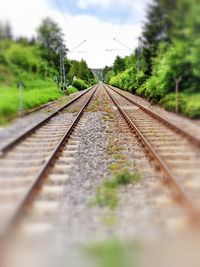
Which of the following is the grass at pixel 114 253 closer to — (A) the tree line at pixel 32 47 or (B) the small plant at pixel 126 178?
(B) the small plant at pixel 126 178

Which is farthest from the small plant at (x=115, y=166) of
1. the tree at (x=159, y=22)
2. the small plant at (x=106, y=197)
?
the tree at (x=159, y=22)

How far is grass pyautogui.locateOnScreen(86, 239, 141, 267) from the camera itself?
4117 millimetres

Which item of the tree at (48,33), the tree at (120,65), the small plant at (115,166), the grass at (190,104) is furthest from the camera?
the tree at (120,65)

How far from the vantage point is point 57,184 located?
22.2 ft

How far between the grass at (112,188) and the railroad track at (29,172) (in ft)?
2.21

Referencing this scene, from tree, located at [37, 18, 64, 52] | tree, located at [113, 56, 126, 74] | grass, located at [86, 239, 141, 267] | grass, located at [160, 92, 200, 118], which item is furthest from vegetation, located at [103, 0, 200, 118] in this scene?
tree, located at [113, 56, 126, 74]

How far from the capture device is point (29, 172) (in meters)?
7.36

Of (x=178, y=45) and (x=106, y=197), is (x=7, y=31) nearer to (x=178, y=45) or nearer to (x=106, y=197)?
(x=178, y=45)

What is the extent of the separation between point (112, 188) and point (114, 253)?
94.6 inches

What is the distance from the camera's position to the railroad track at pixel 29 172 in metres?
5.36

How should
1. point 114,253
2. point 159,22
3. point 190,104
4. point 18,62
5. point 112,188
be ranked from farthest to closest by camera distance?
point 190,104, point 159,22, point 18,62, point 112,188, point 114,253

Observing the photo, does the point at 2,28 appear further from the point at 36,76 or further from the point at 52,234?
the point at 52,234

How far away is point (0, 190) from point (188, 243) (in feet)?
10.3

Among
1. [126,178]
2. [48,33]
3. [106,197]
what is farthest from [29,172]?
[48,33]
